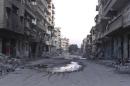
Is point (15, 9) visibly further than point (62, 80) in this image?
Yes

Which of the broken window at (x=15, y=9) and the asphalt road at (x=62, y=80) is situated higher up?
the broken window at (x=15, y=9)

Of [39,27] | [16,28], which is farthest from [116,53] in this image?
[39,27]

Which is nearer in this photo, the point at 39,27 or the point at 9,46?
the point at 9,46

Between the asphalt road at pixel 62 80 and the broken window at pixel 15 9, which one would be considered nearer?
the asphalt road at pixel 62 80

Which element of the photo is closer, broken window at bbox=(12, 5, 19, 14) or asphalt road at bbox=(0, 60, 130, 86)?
asphalt road at bbox=(0, 60, 130, 86)

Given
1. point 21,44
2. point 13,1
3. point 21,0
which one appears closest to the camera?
point 13,1

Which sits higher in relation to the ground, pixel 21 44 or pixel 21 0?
pixel 21 0

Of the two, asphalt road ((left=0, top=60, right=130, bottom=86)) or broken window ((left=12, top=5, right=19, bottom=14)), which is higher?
broken window ((left=12, top=5, right=19, bottom=14))

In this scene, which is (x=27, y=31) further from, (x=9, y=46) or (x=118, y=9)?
(x=118, y=9)

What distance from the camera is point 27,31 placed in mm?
67938

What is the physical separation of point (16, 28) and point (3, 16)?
7416 mm

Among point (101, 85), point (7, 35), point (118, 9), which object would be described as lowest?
point (101, 85)

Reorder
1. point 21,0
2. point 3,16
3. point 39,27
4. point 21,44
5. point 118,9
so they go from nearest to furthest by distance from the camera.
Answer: point 3,16 → point 118,9 → point 21,0 → point 21,44 → point 39,27

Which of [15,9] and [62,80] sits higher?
[15,9]
